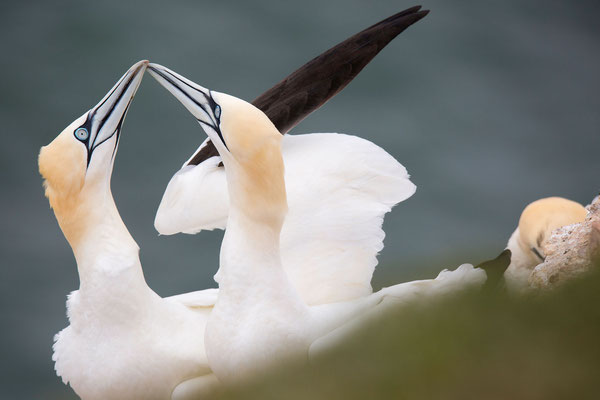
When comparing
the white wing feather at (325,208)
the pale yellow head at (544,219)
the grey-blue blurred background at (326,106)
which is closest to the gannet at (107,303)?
the white wing feather at (325,208)

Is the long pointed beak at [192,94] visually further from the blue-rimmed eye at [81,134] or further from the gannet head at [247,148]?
the blue-rimmed eye at [81,134]

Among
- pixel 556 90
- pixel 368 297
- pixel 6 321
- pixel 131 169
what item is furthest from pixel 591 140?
pixel 368 297

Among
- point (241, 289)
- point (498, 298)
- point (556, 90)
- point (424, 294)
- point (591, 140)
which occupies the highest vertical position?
point (556, 90)

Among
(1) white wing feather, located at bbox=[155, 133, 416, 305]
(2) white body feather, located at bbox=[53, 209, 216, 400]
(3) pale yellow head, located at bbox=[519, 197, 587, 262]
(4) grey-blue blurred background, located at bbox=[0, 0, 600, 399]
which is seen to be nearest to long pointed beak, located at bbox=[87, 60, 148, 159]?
(2) white body feather, located at bbox=[53, 209, 216, 400]

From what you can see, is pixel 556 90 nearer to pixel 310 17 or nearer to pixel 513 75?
pixel 513 75

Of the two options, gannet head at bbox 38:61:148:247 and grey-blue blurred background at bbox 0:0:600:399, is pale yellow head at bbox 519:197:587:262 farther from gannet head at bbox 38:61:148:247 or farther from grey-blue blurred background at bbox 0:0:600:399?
gannet head at bbox 38:61:148:247

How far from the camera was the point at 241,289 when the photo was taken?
13.9ft

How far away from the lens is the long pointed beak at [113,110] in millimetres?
4605

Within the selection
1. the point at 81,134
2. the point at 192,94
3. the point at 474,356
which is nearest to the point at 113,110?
the point at 81,134

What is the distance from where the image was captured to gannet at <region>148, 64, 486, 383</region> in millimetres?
4145

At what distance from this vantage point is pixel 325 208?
5047 mm

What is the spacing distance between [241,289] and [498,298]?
71.9 inches

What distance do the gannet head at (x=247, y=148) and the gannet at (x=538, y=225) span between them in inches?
123

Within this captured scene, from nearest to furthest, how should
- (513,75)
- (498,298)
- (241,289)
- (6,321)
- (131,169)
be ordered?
(498,298) < (241,289) < (6,321) < (131,169) < (513,75)
